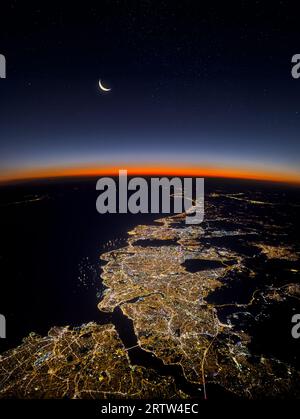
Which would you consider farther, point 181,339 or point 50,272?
point 50,272

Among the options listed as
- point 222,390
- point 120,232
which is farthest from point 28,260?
point 222,390

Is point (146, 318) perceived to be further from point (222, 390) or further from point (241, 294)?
point (241, 294)

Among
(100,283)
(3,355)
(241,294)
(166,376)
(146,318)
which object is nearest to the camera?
(166,376)

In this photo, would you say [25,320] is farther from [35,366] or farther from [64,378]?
[64,378]

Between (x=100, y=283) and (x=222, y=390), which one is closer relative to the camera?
(x=222, y=390)

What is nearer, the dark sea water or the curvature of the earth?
the curvature of the earth

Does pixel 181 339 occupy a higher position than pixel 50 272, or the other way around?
pixel 181 339

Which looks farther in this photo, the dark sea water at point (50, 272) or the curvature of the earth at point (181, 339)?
the dark sea water at point (50, 272)
